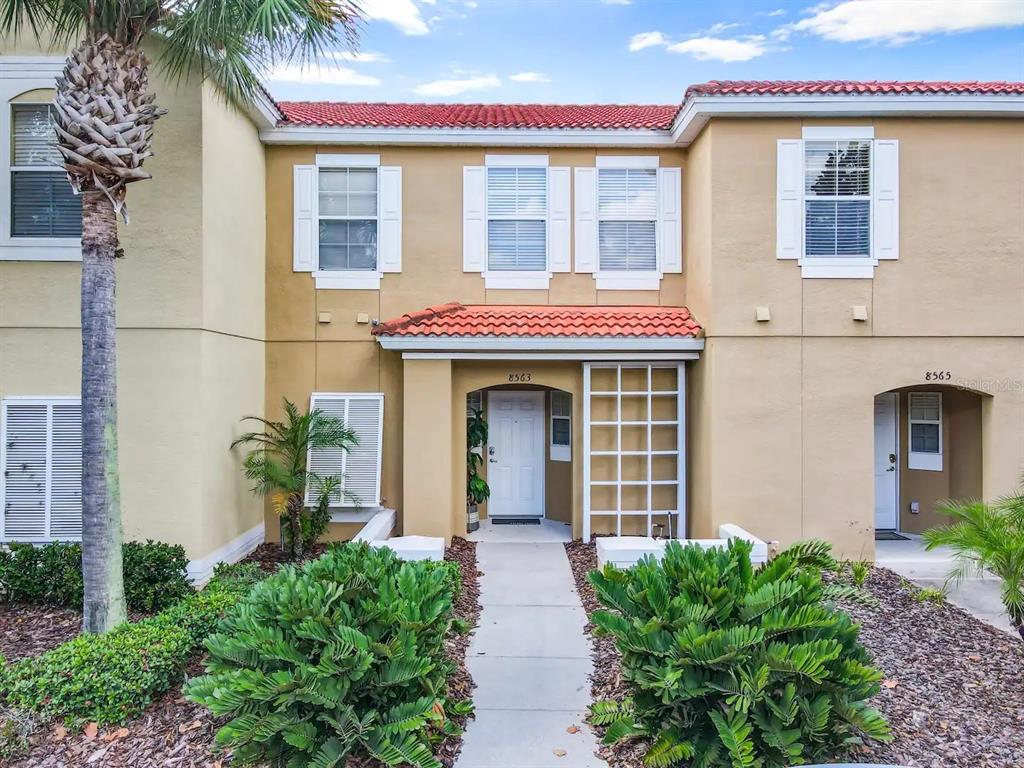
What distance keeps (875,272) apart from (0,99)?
41.4 feet

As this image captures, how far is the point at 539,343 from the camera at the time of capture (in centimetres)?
1006

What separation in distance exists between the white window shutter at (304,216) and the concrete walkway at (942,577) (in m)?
10.5

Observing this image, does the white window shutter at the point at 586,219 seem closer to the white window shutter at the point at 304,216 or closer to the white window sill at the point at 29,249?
the white window shutter at the point at 304,216

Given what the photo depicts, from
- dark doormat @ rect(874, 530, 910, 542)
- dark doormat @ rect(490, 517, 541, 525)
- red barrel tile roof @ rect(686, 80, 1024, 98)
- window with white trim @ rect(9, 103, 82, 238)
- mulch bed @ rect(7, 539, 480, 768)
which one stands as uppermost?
red barrel tile roof @ rect(686, 80, 1024, 98)

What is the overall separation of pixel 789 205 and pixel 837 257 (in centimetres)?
110

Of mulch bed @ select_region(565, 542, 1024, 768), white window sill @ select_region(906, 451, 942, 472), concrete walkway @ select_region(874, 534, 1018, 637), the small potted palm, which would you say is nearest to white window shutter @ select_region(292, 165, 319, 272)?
the small potted palm

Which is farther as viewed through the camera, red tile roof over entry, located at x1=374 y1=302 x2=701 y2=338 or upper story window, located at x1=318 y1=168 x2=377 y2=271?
upper story window, located at x1=318 y1=168 x2=377 y2=271

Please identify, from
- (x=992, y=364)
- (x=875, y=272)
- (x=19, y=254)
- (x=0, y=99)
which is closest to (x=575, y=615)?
(x=875, y=272)

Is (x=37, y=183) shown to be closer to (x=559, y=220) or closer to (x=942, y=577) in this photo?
(x=559, y=220)

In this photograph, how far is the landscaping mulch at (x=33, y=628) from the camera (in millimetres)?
6688

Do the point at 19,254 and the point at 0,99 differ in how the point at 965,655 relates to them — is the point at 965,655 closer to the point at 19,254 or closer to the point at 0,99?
the point at 19,254

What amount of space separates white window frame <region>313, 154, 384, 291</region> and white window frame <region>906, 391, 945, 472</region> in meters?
9.81

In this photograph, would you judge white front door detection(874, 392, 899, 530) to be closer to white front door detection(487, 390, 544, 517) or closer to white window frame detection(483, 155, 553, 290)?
white front door detection(487, 390, 544, 517)

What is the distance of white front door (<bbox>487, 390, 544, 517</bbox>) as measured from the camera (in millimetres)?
12398
